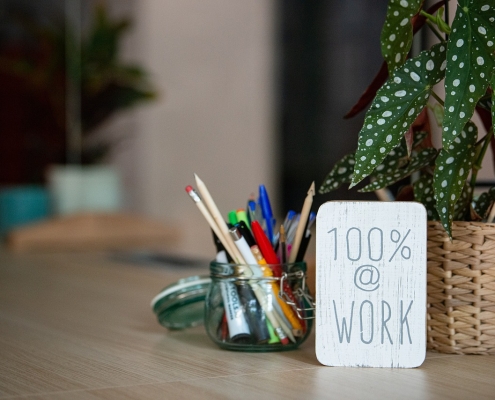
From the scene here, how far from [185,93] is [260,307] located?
2.42m

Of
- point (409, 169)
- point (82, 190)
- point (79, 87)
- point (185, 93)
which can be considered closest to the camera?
point (409, 169)

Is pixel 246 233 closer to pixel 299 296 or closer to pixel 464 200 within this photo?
pixel 299 296

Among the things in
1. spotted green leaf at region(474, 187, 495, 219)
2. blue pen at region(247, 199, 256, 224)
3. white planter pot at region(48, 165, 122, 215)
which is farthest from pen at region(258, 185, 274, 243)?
white planter pot at region(48, 165, 122, 215)

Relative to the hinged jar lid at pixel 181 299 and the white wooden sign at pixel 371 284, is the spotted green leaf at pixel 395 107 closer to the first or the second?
the white wooden sign at pixel 371 284

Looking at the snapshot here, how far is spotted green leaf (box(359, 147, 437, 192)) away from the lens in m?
0.75

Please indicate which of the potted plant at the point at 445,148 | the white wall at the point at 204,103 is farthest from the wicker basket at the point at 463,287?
Result: the white wall at the point at 204,103

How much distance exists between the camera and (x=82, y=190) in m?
2.54

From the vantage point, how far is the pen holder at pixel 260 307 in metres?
0.77

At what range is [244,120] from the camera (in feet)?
10.1

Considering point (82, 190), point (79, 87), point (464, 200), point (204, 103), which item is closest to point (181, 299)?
point (464, 200)

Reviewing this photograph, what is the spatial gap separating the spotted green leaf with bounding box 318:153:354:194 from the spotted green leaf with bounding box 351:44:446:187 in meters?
0.12

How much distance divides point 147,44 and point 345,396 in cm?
261

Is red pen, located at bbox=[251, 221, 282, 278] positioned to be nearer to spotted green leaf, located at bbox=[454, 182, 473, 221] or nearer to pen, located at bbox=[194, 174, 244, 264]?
pen, located at bbox=[194, 174, 244, 264]

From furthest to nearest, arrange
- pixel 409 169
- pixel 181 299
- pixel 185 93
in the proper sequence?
pixel 185 93
pixel 181 299
pixel 409 169
